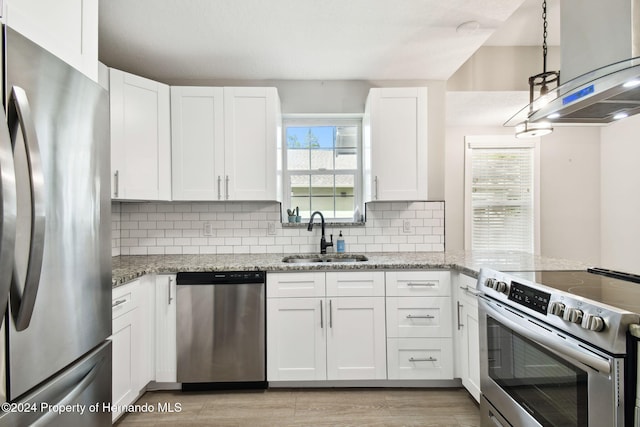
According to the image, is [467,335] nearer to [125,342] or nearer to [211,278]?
[211,278]

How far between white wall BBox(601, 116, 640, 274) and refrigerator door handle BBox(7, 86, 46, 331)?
4618 millimetres

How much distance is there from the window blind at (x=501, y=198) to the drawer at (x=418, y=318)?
2021mm

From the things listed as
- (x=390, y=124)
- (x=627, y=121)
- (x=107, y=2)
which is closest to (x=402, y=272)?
(x=390, y=124)

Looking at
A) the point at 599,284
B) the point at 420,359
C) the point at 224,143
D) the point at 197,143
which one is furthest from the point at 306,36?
the point at 420,359

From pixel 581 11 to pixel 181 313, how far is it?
2.80 meters

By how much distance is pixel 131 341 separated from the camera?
2012 millimetres

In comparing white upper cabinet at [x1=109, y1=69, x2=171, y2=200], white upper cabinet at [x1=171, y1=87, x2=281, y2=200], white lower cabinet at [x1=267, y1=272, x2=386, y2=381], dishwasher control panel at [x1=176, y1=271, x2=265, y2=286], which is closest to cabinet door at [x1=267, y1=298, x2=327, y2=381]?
white lower cabinet at [x1=267, y1=272, x2=386, y2=381]

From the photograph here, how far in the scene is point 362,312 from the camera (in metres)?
2.26

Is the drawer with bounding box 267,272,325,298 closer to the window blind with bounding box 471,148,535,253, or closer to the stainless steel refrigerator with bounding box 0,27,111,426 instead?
the stainless steel refrigerator with bounding box 0,27,111,426

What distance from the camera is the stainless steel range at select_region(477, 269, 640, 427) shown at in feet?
3.10

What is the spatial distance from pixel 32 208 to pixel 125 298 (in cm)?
129

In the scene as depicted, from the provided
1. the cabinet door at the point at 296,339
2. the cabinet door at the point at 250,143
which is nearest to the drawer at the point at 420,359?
the cabinet door at the point at 296,339

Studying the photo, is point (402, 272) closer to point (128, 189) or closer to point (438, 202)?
point (438, 202)

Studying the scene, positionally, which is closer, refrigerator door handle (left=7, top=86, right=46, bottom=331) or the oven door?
refrigerator door handle (left=7, top=86, right=46, bottom=331)
